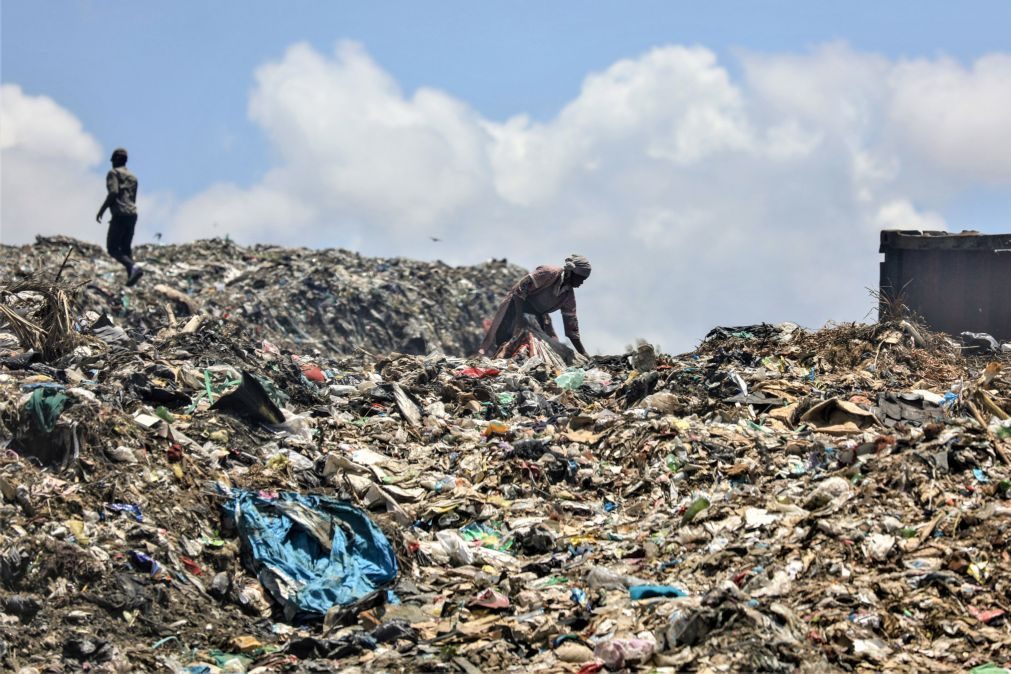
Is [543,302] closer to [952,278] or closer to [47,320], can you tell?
[952,278]

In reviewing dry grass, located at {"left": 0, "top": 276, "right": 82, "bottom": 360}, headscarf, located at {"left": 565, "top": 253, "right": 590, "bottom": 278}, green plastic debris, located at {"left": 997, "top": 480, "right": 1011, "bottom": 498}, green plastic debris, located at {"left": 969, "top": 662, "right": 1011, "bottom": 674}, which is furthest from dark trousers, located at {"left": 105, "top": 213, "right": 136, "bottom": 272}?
green plastic debris, located at {"left": 969, "top": 662, "right": 1011, "bottom": 674}

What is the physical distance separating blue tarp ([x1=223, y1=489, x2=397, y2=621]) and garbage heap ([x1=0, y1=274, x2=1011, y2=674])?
2 cm

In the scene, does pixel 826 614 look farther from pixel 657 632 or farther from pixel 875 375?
pixel 875 375

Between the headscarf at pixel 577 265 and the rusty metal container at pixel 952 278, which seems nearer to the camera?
the rusty metal container at pixel 952 278

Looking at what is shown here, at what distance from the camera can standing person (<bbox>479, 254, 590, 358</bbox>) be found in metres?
13.8

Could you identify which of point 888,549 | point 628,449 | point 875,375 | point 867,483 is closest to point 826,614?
point 888,549

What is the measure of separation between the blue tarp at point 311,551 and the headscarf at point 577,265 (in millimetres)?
6059

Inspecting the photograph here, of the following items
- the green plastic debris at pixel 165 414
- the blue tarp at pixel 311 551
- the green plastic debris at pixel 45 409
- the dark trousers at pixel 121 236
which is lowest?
the blue tarp at pixel 311 551

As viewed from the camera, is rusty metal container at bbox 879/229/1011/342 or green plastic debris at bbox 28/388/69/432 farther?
rusty metal container at bbox 879/229/1011/342

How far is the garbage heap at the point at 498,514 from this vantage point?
630 cm

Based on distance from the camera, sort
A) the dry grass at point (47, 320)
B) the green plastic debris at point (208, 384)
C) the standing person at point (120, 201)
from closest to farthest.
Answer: the green plastic debris at point (208, 384) < the dry grass at point (47, 320) < the standing person at point (120, 201)

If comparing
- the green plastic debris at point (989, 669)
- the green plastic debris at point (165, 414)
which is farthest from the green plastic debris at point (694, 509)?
the green plastic debris at point (165, 414)

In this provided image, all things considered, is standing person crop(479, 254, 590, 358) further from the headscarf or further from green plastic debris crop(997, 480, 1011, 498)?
green plastic debris crop(997, 480, 1011, 498)

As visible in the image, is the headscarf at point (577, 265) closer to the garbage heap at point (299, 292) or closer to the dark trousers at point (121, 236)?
the garbage heap at point (299, 292)
